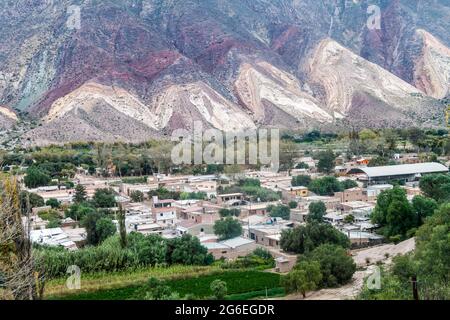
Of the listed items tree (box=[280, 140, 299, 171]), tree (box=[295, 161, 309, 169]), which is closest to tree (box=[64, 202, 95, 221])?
tree (box=[280, 140, 299, 171])

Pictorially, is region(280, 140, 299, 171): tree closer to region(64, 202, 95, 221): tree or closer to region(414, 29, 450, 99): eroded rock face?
region(64, 202, 95, 221): tree

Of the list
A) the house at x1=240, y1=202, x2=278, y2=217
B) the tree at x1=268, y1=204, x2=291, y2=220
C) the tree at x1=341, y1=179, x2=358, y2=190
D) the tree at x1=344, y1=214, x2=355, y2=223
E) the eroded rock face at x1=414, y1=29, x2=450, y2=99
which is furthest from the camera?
the eroded rock face at x1=414, y1=29, x2=450, y2=99

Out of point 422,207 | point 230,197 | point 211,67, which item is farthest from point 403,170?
point 211,67

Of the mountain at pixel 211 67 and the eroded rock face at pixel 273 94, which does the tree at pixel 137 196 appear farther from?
the eroded rock face at pixel 273 94

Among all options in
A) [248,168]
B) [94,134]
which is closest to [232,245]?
[248,168]

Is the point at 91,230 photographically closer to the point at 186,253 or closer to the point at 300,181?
the point at 186,253

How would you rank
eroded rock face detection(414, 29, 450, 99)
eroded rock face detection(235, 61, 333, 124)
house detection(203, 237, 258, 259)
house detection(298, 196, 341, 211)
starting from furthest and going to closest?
1. eroded rock face detection(414, 29, 450, 99)
2. eroded rock face detection(235, 61, 333, 124)
3. house detection(298, 196, 341, 211)
4. house detection(203, 237, 258, 259)

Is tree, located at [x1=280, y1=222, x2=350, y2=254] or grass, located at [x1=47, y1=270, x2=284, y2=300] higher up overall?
tree, located at [x1=280, y1=222, x2=350, y2=254]
